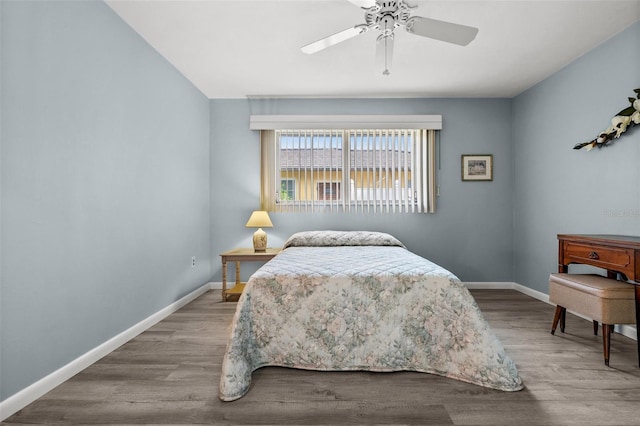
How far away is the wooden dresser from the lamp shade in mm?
2753

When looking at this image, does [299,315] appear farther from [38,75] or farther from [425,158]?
[425,158]

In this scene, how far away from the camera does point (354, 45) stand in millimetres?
2648

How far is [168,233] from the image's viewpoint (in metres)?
2.98

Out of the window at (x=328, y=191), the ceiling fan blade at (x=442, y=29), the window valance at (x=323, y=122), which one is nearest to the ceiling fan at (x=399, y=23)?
the ceiling fan blade at (x=442, y=29)

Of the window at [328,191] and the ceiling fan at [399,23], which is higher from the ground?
the ceiling fan at [399,23]

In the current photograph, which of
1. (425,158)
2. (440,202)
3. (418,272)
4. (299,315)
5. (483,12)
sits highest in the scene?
(483,12)

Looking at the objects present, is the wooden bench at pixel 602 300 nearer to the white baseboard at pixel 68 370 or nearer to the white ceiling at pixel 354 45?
the white ceiling at pixel 354 45

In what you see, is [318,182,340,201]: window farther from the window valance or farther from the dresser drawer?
the dresser drawer

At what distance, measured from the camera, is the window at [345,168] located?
3.90 metres

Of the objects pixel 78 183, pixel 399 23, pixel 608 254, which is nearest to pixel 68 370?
pixel 78 183

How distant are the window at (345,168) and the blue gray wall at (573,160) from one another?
1047mm

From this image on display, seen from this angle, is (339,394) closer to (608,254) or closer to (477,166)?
(608,254)

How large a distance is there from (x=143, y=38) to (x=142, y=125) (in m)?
0.71

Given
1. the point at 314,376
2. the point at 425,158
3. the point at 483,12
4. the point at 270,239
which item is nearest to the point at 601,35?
the point at 483,12
